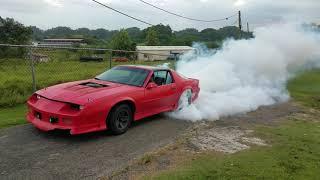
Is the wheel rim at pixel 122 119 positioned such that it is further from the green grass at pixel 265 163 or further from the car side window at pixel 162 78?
the green grass at pixel 265 163

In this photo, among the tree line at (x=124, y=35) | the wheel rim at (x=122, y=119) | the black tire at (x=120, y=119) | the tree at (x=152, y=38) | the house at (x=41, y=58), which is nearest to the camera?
the black tire at (x=120, y=119)

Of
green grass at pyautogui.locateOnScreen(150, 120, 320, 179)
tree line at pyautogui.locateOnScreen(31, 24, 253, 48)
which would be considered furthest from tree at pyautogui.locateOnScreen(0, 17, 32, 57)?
green grass at pyautogui.locateOnScreen(150, 120, 320, 179)

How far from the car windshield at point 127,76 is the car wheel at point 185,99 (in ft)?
4.48

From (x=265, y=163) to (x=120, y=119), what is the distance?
2.93m

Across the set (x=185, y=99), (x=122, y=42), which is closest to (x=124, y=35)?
(x=122, y=42)

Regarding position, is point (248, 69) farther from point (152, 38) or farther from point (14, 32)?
point (152, 38)

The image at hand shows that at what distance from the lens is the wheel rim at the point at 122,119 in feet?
25.2

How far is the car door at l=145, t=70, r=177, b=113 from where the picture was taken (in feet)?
28.4

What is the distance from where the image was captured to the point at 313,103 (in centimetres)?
1366

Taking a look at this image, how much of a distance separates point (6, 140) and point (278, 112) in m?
7.59

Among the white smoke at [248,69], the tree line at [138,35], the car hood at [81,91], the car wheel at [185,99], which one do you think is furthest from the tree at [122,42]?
the car hood at [81,91]

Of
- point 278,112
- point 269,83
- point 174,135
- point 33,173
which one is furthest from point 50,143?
point 269,83

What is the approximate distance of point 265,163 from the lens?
6352 millimetres

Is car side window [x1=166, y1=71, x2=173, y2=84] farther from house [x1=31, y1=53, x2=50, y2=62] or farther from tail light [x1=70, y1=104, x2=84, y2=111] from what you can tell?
house [x1=31, y1=53, x2=50, y2=62]
